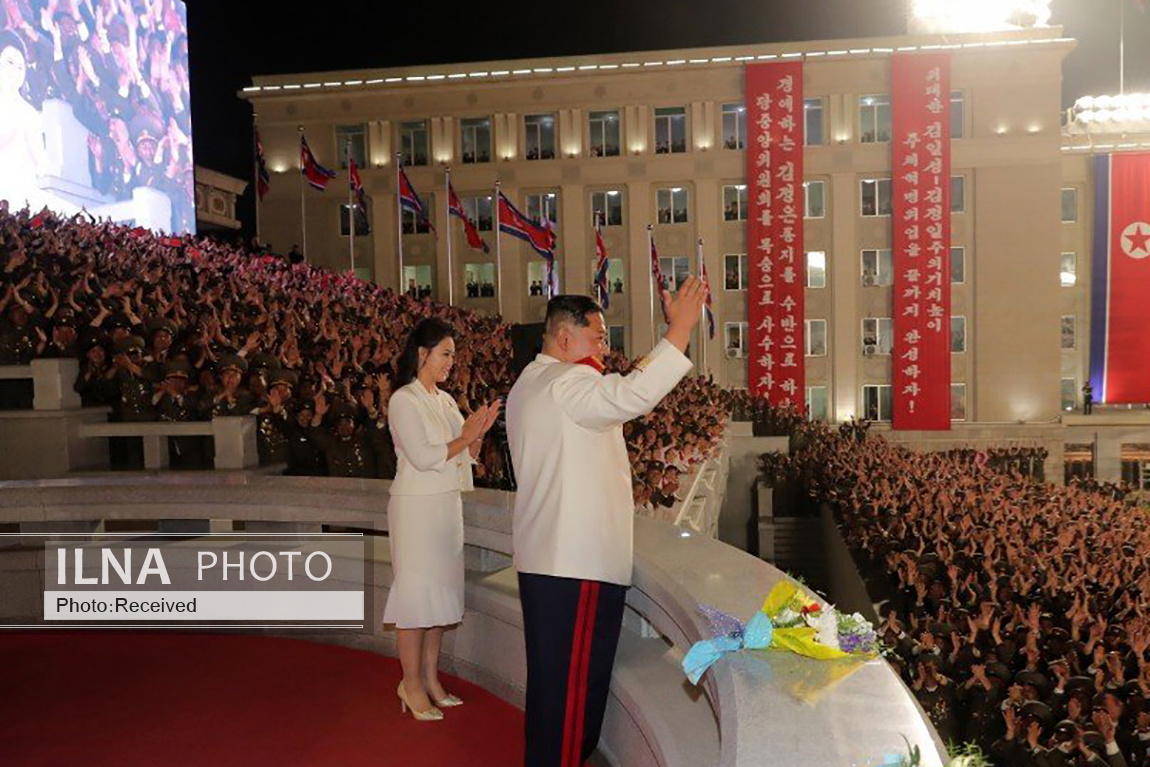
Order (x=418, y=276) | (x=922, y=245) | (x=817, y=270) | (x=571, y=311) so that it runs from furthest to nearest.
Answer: (x=418, y=276) < (x=817, y=270) < (x=922, y=245) < (x=571, y=311)

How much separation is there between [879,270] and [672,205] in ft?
23.9

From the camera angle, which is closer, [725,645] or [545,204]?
[725,645]

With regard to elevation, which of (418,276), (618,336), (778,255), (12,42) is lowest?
(618,336)

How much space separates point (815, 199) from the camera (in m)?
35.7

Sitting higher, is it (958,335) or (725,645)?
(958,335)

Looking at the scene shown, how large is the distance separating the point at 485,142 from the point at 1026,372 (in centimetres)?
1973

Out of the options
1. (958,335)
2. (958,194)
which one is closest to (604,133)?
(958,194)

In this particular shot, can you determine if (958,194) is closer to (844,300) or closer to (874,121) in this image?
(874,121)

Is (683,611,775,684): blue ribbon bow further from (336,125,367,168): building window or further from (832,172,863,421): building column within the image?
(336,125,367,168): building window

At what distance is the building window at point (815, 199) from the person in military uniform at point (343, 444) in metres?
30.0

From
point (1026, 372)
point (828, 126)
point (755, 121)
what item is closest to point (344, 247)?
point (755, 121)

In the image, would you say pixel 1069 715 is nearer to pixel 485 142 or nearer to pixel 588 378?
pixel 588 378

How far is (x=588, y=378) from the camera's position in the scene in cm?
324

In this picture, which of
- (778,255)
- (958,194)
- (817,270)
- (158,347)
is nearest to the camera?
(158,347)
